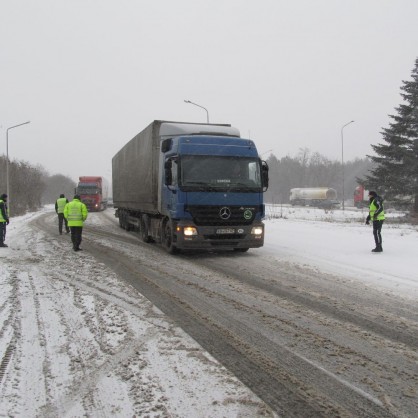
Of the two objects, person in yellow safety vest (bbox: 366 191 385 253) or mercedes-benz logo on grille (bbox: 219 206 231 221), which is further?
person in yellow safety vest (bbox: 366 191 385 253)

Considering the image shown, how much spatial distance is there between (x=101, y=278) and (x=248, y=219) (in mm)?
4394

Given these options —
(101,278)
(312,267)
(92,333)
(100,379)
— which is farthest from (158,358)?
(312,267)

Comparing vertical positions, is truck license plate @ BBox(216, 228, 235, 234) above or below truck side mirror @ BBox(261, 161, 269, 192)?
below

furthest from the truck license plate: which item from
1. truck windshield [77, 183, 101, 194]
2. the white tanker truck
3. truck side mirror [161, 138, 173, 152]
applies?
the white tanker truck

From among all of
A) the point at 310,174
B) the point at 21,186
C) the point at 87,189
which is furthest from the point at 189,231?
the point at 310,174

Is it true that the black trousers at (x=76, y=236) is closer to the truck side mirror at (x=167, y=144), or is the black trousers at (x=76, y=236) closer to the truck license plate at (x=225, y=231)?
the truck side mirror at (x=167, y=144)


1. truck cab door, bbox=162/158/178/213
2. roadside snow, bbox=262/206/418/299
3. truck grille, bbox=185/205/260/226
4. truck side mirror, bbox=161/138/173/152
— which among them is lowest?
roadside snow, bbox=262/206/418/299

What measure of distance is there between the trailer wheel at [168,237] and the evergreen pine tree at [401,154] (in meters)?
22.1

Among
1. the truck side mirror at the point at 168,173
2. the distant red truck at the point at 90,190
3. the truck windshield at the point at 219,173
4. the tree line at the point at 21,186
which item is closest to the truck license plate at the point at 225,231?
the truck windshield at the point at 219,173

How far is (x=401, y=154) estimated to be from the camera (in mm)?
29516

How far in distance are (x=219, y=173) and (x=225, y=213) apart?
1.04m

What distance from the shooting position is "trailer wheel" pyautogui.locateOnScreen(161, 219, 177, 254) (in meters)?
11.3

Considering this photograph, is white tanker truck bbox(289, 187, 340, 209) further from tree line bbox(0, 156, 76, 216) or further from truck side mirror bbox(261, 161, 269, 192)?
truck side mirror bbox(261, 161, 269, 192)

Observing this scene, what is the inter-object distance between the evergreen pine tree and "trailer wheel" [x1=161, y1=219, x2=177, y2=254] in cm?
2210
